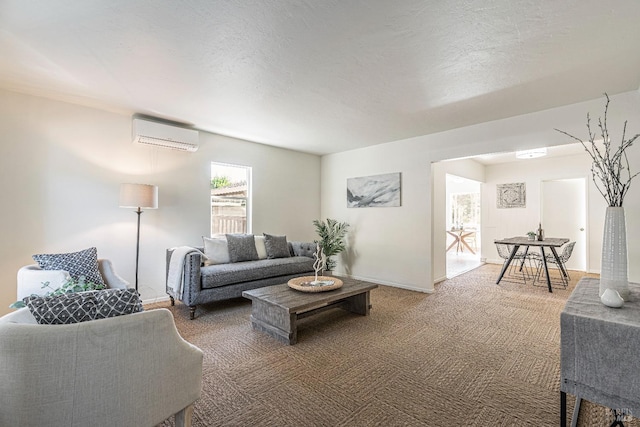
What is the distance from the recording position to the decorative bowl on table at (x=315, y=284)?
2.97 m

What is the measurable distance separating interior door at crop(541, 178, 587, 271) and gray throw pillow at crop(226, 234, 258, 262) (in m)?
6.73

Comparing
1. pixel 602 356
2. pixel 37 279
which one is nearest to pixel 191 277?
pixel 37 279

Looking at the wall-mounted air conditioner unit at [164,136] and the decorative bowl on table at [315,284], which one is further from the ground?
the wall-mounted air conditioner unit at [164,136]

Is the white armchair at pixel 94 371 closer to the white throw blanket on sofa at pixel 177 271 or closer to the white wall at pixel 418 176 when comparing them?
the white throw blanket on sofa at pixel 177 271

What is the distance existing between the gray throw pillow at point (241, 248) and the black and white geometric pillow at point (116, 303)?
2.78 m

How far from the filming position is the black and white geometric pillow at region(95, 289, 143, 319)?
1.25 metres

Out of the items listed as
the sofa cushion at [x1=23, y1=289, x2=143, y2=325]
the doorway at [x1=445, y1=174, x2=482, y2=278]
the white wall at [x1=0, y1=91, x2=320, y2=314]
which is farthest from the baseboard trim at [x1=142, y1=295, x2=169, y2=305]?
the doorway at [x1=445, y1=174, x2=482, y2=278]

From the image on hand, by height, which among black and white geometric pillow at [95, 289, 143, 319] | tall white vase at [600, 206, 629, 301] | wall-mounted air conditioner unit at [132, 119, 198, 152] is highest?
wall-mounted air conditioner unit at [132, 119, 198, 152]

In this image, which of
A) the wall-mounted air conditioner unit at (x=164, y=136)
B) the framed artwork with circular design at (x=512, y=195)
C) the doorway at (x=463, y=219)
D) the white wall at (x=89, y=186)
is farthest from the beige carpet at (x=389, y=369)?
the doorway at (x=463, y=219)

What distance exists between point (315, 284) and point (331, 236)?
101 inches

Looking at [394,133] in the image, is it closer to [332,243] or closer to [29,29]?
[332,243]

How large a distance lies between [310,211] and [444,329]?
3.58 meters

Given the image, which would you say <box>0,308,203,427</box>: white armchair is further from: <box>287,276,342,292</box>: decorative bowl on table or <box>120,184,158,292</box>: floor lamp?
<box>120,184,158,292</box>: floor lamp

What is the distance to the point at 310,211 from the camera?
19.6 feet
